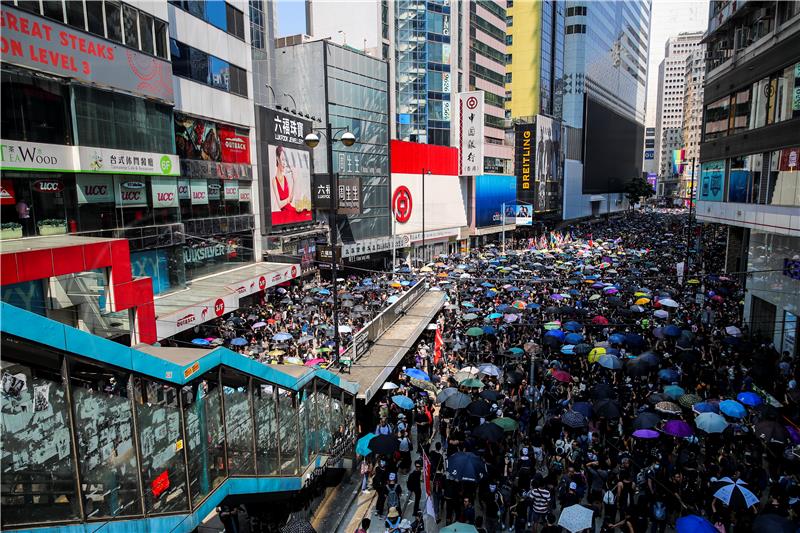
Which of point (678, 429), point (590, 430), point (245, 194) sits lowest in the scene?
point (590, 430)

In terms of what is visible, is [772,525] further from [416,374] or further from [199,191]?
[199,191]

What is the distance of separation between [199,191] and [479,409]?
18.7m

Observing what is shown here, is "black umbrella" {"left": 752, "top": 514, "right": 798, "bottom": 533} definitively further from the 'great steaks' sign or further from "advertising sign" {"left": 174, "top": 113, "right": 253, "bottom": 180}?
"advertising sign" {"left": 174, "top": 113, "right": 253, "bottom": 180}

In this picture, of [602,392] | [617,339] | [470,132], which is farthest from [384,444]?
[470,132]

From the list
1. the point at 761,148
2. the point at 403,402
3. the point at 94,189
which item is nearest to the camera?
the point at 403,402

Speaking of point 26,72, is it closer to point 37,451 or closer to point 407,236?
point 37,451

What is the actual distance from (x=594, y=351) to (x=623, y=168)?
408 ft

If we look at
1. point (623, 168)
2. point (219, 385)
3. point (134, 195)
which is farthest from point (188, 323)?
point (623, 168)

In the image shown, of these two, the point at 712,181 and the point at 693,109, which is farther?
the point at 693,109

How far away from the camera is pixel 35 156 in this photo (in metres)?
16.6

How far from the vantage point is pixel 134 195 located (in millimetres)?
21328

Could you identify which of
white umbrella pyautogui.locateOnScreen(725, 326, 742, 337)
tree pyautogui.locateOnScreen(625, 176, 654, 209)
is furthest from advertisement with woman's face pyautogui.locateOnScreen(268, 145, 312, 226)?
tree pyautogui.locateOnScreen(625, 176, 654, 209)

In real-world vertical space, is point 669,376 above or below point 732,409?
below

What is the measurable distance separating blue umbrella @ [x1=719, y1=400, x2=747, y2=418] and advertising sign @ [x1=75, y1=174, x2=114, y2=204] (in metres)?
21.2
